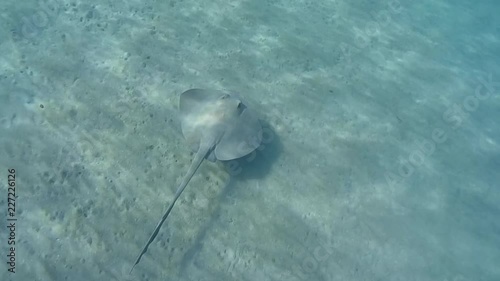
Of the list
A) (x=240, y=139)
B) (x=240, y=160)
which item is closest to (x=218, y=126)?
(x=240, y=139)

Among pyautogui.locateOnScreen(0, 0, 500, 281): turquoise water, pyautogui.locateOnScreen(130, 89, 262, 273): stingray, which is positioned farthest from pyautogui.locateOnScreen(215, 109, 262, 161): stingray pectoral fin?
pyautogui.locateOnScreen(0, 0, 500, 281): turquoise water

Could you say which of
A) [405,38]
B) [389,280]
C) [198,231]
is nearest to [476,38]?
[405,38]

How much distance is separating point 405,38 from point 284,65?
16.7 ft

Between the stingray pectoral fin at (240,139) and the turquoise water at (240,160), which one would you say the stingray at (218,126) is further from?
the turquoise water at (240,160)

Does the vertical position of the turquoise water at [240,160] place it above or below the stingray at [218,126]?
below

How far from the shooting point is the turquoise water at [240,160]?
525cm

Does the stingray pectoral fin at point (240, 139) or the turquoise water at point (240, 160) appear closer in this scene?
the turquoise water at point (240, 160)

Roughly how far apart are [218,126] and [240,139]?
0.43m

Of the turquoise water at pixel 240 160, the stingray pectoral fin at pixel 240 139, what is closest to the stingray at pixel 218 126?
the stingray pectoral fin at pixel 240 139

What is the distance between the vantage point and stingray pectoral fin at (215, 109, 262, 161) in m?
5.61

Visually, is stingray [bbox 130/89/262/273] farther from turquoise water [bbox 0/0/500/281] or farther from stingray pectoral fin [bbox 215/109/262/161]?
turquoise water [bbox 0/0/500/281]

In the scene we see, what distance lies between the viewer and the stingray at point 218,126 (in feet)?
18.3

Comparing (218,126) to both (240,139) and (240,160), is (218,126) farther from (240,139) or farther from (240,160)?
(240,160)

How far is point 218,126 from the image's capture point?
→ 572 cm
